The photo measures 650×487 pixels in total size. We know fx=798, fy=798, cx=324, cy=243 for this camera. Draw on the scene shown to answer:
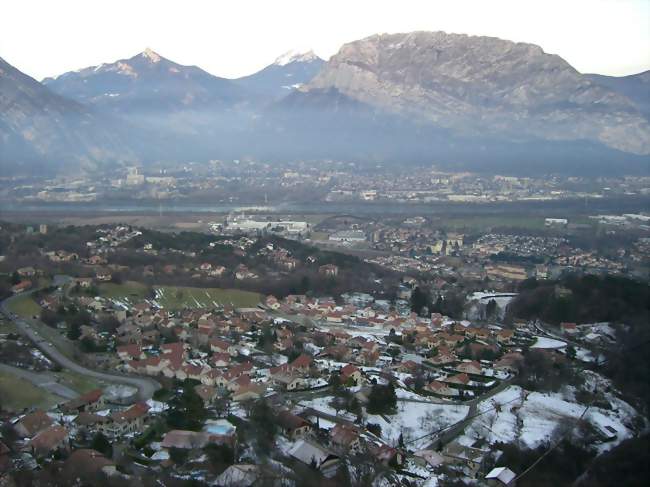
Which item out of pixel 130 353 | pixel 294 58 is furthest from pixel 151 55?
pixel 130 353

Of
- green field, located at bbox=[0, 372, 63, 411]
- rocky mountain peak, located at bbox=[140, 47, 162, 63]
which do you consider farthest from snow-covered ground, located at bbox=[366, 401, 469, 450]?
rocky mountain peak, located at bbox=[140, 47, 162, 63]

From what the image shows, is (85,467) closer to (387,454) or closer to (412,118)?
(387,454)

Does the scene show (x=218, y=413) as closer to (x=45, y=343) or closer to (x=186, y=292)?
(x=45, y=343)

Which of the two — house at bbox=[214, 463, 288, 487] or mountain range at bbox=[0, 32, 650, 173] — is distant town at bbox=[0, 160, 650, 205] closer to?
mountain range at bbox=[0, 32, 650, 173]

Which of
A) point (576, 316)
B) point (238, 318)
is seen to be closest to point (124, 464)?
point (238, 318)

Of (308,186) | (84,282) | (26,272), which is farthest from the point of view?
(308,186)

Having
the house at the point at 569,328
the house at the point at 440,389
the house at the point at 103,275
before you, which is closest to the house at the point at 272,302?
the house at the point at 103,275

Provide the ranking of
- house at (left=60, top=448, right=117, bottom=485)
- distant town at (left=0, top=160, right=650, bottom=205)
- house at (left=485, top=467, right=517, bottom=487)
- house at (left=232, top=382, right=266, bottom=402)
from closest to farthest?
house at (left=60, top=448, right=117, bottom=485), house at (left=485, top=467, right=517, bottom=487), house at (left=232, top=382, right=266, bottom=402), distant town at (left=0, top=160, right=650, bottom=205)
